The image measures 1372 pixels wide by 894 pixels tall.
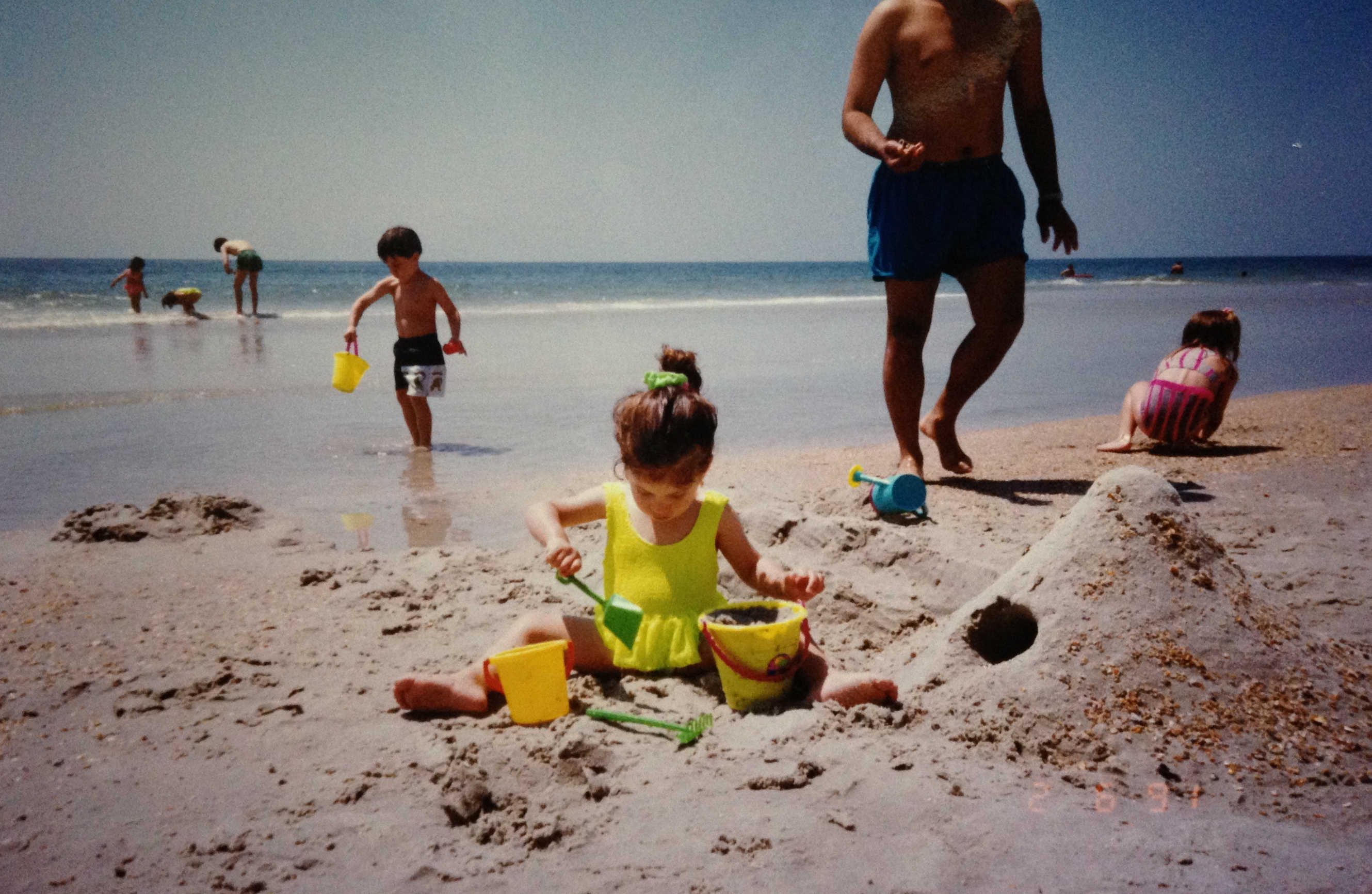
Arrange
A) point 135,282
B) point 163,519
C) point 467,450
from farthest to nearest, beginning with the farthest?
point 135,282
point 467,450
point 163,519

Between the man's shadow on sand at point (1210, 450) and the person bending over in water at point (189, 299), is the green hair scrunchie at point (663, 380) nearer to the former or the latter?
the man's shadow on sand at point (1210, 450)

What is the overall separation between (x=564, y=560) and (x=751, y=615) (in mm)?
484

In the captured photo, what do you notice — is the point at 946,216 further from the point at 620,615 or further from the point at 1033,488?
the point at 620,615

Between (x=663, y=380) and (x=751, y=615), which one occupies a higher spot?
(x=663, y=380)

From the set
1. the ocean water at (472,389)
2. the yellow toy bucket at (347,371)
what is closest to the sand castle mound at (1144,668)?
the ocean water at (472,389)

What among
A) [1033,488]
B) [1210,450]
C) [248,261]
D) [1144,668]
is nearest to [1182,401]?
[1210,450]

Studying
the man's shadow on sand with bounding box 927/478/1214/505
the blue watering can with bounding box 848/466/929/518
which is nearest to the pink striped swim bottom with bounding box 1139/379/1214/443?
the man's shadow on sand with bounding box 927/478/1214/505

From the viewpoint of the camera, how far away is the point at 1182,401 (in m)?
4.54

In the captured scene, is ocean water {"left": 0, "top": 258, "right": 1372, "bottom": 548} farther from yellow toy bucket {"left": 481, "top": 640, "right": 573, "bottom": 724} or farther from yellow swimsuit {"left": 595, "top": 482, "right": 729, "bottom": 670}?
yellow toy bucket {"left": 481, "top": 640, "right": 573, "bottom": 724}

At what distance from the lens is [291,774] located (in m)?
1.77

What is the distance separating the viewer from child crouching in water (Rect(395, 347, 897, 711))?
2119mm

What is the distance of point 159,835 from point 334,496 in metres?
2.59

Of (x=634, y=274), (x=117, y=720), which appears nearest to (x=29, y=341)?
(x=117, y=720)

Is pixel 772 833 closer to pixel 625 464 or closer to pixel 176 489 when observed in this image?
pixel 625 464
